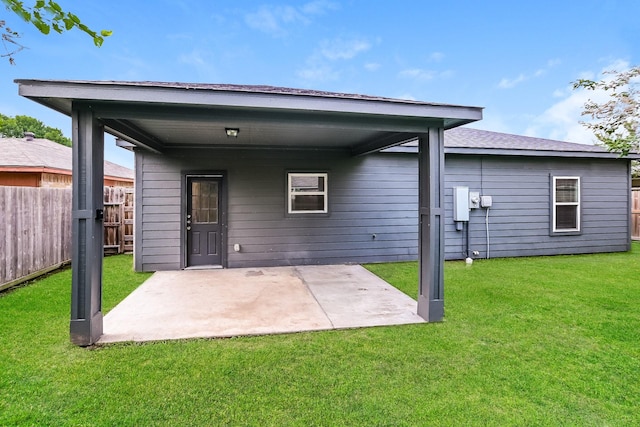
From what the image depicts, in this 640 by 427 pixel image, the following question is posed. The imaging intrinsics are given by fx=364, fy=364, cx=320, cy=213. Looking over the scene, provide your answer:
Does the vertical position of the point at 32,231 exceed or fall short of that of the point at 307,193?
it falls short

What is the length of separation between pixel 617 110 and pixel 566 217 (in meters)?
2.90

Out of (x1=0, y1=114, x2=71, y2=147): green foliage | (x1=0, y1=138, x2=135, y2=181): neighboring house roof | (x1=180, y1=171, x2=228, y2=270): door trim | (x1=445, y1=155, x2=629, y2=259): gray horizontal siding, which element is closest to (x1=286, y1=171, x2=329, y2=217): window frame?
(x1=180, y1=171, x2=228, y2=270): door trim

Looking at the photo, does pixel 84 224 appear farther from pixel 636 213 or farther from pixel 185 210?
pixel 636 213

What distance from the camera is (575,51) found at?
46.8 ft

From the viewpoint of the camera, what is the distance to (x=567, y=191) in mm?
8445

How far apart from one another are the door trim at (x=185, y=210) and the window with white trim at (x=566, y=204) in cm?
730

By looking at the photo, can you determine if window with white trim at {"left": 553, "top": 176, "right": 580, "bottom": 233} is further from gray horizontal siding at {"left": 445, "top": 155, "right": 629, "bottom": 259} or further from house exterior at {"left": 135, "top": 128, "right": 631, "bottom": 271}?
gray horizontal siding at {"left": 445, "top": 155, "right": 629, "bottom": 259}

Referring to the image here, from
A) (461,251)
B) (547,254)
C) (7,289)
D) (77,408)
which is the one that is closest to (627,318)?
(461,251)

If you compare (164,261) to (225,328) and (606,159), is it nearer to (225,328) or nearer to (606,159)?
(225,328)

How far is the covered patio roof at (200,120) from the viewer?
10.6 feet

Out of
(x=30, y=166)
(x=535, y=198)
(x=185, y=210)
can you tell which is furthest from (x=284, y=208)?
(x=30, y=166)

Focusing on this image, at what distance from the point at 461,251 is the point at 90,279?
694 centimetres

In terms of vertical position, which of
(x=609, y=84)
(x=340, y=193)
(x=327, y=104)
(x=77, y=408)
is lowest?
(x=77, y=408)

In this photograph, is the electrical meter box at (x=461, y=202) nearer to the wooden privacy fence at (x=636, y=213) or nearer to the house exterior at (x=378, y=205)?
the house exterior at (x=378, y=205)
